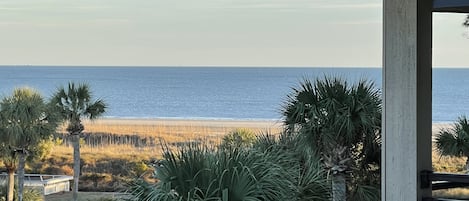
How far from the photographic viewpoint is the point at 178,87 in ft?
154

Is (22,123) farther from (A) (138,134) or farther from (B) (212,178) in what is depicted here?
(A) (138,134)

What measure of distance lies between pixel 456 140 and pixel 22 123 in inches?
380

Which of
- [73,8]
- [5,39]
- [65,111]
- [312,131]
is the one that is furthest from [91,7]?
[312,131]

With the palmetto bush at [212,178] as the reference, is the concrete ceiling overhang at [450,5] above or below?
above

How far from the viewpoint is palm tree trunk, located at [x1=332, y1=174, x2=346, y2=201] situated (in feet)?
19.5

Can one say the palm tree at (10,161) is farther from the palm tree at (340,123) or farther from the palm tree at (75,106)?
the palm tree at (340,123)

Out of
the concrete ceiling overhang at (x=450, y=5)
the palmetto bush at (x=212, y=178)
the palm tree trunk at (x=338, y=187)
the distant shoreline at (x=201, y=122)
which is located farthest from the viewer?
the distant shoreline at (x=201, y=122)

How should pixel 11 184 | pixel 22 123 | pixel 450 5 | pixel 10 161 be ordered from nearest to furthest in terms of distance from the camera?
1. pixel 450 5
2. pixel 11 184
3. pixel 22 123
4. pixel 10 161

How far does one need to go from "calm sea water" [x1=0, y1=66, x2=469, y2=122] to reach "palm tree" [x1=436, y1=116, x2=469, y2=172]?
28.6 m

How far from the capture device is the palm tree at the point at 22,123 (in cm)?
1198

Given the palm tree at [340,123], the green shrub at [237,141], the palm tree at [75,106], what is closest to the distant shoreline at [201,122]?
the palm tree at [75,106]

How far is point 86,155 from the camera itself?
71.9 ft

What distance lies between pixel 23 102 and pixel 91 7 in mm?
31416

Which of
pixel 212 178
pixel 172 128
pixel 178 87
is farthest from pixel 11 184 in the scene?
pixel 178 87
